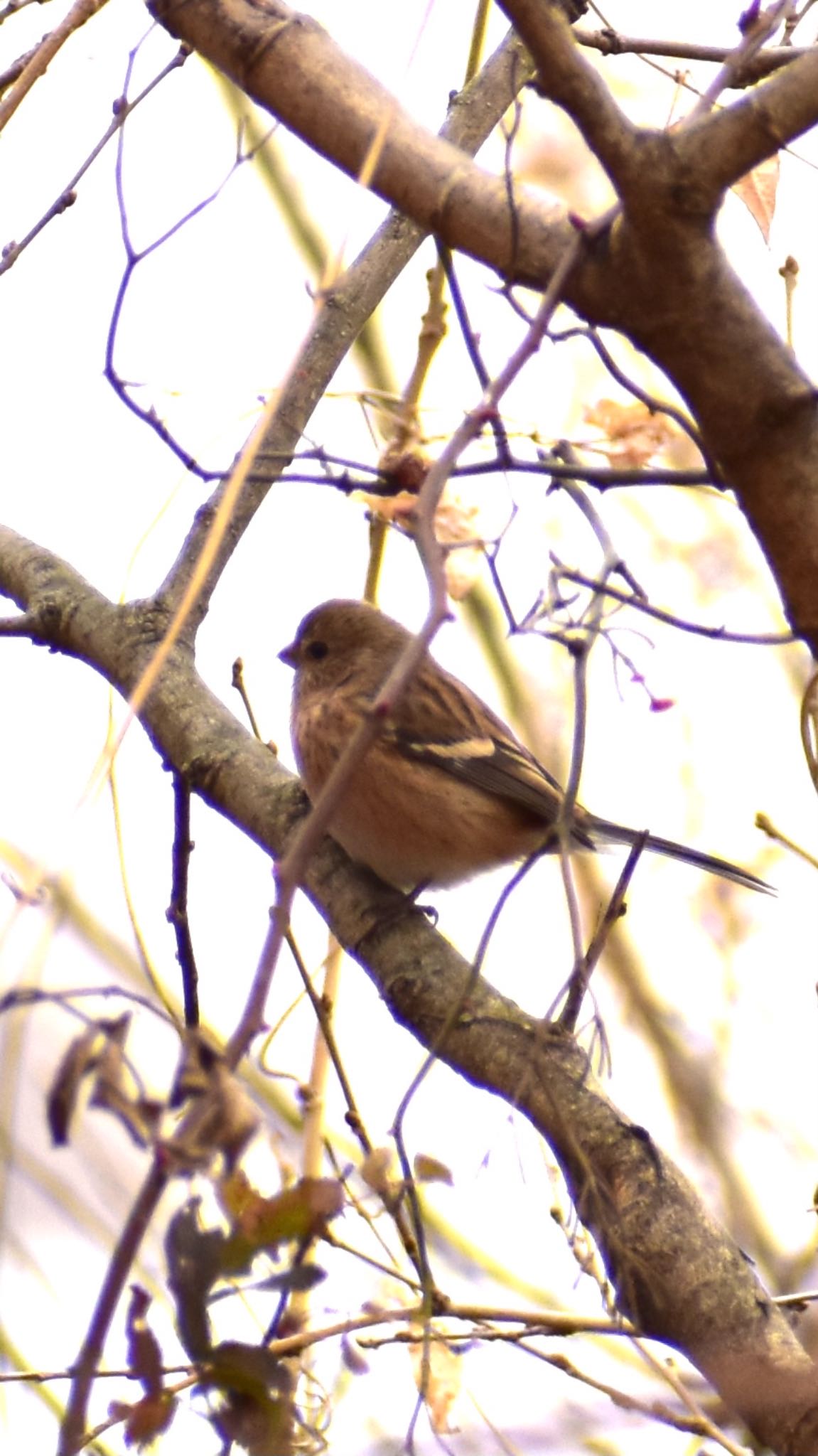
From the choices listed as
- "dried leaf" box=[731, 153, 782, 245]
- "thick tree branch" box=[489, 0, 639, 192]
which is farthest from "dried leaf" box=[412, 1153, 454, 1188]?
"dried leaf" box=[731, 153, 782, 245]

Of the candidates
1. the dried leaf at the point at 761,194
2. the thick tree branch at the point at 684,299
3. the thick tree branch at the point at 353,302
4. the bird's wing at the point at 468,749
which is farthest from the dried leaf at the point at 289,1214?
the bird's wing at the point at 468,749

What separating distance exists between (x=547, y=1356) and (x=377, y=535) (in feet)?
5.73

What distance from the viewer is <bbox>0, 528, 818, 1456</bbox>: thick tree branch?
186 cm

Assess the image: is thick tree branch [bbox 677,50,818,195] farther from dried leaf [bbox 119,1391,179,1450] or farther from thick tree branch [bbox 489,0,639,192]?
dried leaf [bbox 119,1391,179,1450]

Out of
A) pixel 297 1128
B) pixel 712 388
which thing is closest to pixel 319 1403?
pixel 712 388

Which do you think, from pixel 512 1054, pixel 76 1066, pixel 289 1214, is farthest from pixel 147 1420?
pixel 512 1054

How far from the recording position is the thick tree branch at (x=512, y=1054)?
1860 mm

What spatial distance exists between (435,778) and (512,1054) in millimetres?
1535

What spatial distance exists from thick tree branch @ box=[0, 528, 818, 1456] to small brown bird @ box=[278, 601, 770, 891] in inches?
15.4

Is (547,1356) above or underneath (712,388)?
underneath

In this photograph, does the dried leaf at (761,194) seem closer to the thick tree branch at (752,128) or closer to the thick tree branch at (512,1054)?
the thick tree branch at (752,128)

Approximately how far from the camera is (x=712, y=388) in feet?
5.16

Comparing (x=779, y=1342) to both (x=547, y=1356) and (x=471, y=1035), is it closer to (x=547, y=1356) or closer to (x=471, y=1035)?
(x=547, y=1356)

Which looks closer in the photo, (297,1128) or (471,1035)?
(471,1035)
